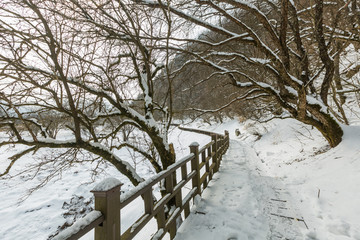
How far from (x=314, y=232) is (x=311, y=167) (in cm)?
300

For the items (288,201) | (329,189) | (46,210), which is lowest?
(46,210)

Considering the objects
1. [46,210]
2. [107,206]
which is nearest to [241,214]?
[107,206]

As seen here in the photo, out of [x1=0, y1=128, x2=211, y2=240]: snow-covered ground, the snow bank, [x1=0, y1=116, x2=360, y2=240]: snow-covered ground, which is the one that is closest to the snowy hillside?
[x1=0, y1=116, x2=360, y2=240]: snow-covered ground

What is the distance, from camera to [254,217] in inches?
126

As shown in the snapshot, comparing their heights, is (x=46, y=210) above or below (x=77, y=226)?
below

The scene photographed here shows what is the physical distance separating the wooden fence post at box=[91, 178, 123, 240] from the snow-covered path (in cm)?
160

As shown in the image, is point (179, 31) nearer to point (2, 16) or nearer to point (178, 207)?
point (2, 16)

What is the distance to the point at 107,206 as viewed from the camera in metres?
1.56

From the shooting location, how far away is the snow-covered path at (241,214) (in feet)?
9.14

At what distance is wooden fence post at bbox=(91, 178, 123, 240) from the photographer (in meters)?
1.56

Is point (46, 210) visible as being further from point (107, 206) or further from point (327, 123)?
point (327, 123)

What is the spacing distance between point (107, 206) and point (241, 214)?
2.82 meters

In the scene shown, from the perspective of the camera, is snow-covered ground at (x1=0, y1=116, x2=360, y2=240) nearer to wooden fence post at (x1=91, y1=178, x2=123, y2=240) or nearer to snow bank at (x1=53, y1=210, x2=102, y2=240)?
wooden fence post at (x1=91, y1=178, x2=123, y2=240)

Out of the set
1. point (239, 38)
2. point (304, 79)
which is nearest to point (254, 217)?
point (304, 79)
